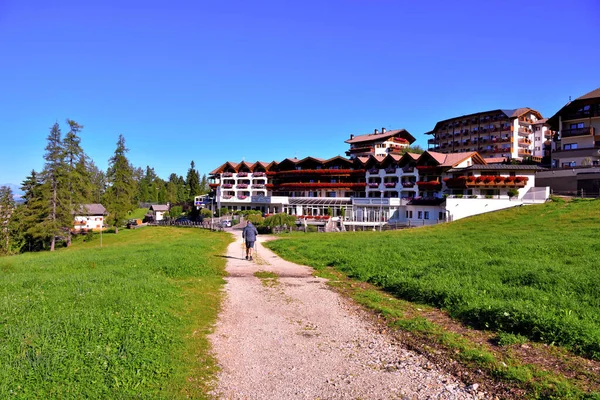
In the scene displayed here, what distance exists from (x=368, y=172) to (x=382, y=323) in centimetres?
6065

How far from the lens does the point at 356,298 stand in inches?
Answer: 530

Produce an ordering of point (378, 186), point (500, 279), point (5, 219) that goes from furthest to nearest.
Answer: point (378, 186), point (5, 219), point (500, 279)

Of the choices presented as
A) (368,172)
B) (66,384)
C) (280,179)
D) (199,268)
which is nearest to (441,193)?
(368,172)

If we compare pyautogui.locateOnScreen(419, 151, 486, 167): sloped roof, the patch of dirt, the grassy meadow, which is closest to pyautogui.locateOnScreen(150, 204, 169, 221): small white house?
pyautogui.locateOnScreen(419, 151, 486, 167): sloped roof

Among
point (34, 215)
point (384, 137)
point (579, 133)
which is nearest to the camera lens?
point (34, 215)

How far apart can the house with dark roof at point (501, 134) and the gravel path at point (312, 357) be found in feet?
277

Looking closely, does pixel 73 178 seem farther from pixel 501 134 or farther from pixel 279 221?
pixel 501 134

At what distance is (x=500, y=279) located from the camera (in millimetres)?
13578

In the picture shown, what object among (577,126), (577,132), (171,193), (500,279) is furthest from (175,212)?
(500,279)

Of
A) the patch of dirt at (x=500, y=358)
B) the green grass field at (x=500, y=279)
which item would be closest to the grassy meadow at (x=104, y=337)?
the patch of dirt at (x=500, y=358)

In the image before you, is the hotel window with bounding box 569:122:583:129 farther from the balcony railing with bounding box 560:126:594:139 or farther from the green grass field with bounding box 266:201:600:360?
the green grass field with bounding box 266:201:600:360

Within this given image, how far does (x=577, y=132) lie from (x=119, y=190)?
283ft

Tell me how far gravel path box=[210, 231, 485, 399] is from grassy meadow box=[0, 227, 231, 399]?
69 centimetres

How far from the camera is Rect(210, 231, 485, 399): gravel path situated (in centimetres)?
685
